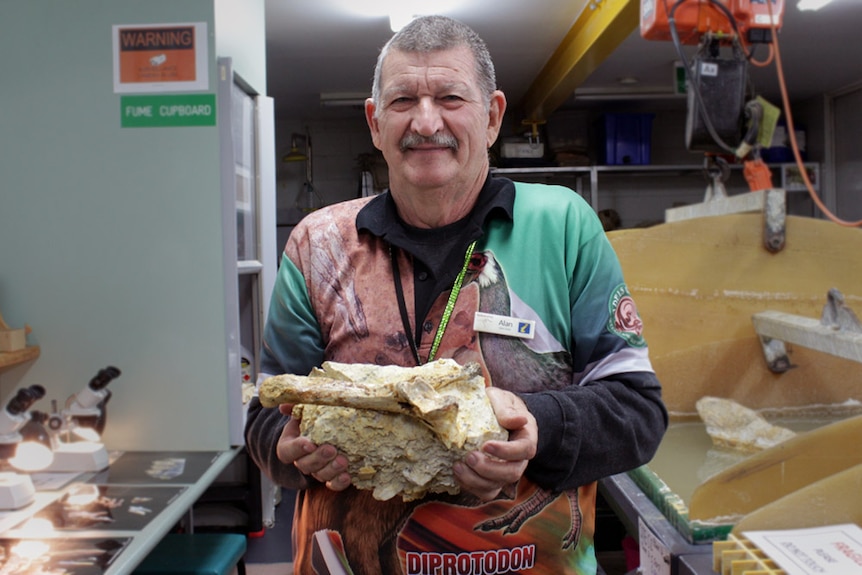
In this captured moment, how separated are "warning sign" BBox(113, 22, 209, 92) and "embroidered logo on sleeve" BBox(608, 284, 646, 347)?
1.77 m

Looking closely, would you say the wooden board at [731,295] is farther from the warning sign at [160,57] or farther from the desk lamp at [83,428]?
the desk lamp at [83,428]

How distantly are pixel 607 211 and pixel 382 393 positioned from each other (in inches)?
230

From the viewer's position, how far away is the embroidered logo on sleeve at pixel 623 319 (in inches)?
40.1

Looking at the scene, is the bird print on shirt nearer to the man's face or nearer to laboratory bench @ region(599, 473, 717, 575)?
the man's face

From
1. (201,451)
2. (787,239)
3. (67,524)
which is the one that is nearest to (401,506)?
(67,524)

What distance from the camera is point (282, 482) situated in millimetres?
1062

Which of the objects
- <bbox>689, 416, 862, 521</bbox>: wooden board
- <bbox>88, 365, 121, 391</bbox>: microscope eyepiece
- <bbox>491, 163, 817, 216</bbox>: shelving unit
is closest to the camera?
<bbox>689, 416, 862, 521</bbox>: wooden board

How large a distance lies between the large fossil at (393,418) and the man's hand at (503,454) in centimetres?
1

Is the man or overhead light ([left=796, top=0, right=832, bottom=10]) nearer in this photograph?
the man

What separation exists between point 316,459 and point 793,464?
113cm

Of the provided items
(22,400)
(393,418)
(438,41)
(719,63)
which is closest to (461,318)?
(393,418)

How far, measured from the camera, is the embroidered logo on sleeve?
1019mm

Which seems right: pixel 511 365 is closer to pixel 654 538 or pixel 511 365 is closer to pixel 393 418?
pixel 393 418

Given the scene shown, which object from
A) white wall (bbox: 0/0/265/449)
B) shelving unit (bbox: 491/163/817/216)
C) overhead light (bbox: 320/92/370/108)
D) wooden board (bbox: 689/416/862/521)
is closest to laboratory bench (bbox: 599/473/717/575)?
wooden board (bbox: 689/416/862/521)
